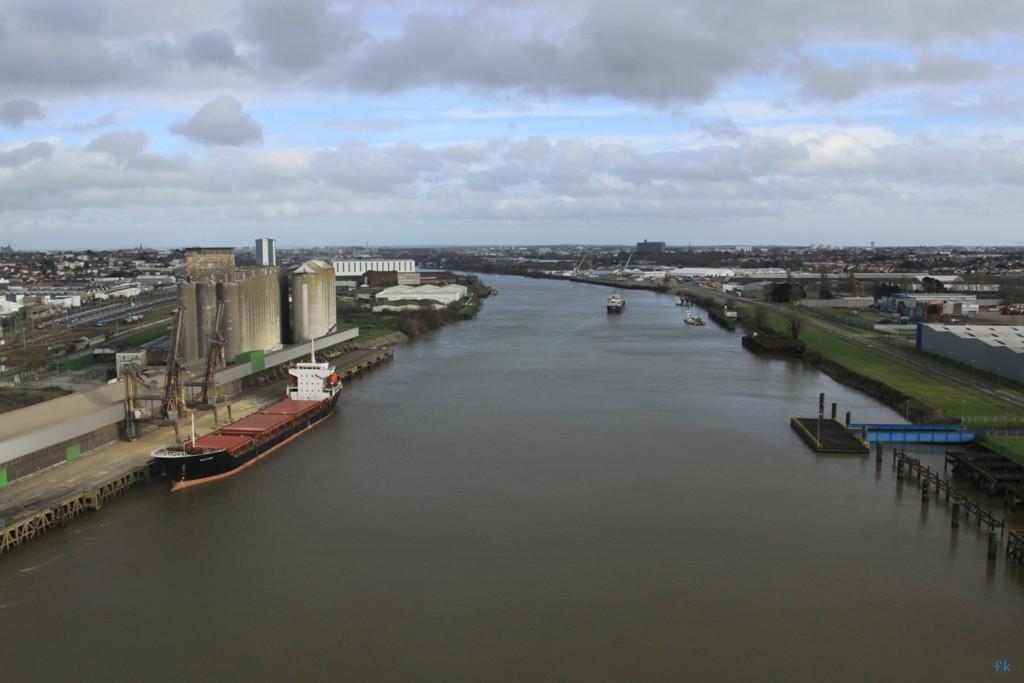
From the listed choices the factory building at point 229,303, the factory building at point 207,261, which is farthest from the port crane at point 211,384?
the factory building at point 207,261

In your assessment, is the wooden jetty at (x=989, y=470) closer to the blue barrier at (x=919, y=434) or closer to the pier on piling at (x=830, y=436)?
the blue barrier at (x=919, y=434)

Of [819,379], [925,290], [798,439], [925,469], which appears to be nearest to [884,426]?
[798,439]

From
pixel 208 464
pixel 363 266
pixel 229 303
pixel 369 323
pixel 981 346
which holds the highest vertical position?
pixel 363 266

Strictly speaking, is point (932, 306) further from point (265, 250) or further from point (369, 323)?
point (265, 250)

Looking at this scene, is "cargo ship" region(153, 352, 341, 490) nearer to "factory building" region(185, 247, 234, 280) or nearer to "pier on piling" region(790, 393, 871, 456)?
"factory building" region(185, 247, 234, 280)

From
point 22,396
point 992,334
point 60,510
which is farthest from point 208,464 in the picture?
point 992,334

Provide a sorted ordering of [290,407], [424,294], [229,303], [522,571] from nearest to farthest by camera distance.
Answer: [522,571] → [290,407] → [229,303] → [424,294]

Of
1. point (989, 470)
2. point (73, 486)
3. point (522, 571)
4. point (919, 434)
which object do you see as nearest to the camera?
point (522, 571)
